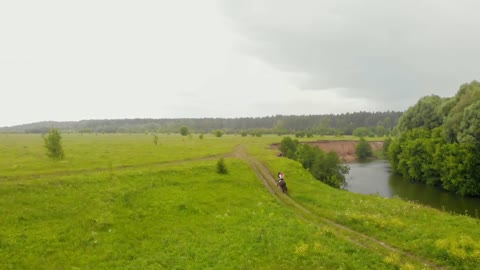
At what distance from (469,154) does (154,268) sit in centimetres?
6187

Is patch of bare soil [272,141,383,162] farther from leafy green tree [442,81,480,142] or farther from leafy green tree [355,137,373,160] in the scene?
leafy green tree [442,81,480,142]

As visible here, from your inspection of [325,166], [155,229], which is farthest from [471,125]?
[155,229]

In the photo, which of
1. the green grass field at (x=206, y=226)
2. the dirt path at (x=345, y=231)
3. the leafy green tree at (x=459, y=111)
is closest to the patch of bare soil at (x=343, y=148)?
the leafy green tree at (x=459, y=111)

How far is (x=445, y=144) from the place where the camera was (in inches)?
2761

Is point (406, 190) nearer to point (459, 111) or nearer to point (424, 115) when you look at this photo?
point (459, 111)

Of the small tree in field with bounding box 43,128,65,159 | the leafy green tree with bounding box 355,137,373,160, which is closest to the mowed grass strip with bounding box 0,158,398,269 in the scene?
the small tree in field with bounding box 43,128,65,159

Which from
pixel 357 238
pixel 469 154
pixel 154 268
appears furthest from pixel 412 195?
pixel 154 268

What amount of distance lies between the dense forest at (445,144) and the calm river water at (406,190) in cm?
250

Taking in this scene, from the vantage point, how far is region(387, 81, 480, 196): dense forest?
61.4 m

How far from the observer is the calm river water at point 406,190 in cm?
5638

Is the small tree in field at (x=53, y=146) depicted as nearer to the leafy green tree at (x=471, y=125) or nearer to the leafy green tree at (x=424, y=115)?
the leafy green tree at (x=471, y=125)

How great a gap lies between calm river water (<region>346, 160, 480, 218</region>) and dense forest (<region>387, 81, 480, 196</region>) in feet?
8.20

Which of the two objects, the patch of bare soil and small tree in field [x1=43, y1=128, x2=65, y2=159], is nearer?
small tree in field [x1=43, y1=128, x2=65, y2=159]

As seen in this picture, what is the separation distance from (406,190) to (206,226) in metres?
57.6
